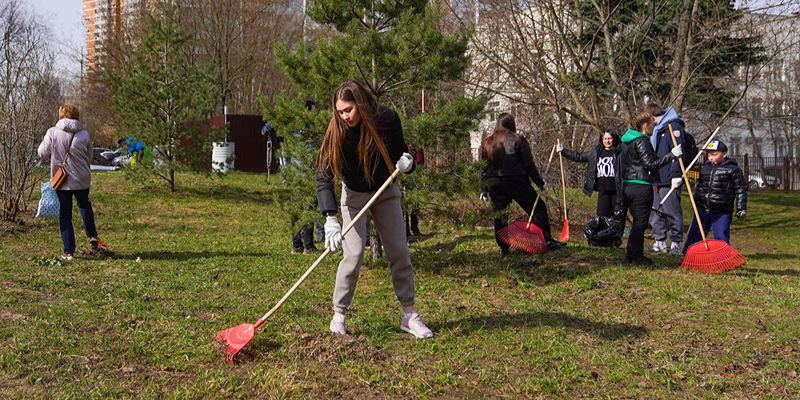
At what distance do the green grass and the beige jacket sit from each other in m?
0.86

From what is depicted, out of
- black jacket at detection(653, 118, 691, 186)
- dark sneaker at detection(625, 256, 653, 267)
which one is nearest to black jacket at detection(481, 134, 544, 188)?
dark sneaker at detection(625, 256, 653, 267)

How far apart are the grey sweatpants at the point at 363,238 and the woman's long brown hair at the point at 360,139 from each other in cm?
16

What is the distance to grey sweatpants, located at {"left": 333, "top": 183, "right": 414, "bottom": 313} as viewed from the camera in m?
4.72

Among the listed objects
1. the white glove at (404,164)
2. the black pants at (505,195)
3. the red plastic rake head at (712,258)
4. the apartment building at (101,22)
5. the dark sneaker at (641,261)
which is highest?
the apartment building at (101,22)

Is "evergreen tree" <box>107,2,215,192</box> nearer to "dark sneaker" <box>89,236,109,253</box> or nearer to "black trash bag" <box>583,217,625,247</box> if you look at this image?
"dark sneaker" <box>89,236,109,253</box>

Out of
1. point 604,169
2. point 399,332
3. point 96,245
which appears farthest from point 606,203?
point 96,245

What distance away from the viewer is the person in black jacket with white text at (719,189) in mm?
7938

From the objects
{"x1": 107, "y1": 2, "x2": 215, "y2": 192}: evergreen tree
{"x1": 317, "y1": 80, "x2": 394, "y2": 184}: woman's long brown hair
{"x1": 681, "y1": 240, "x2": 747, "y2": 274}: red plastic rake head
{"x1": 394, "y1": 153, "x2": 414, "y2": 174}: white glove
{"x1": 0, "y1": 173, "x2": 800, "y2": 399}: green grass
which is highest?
{"x1": 107, "y1": 2, "x2": 215, "y2": 192}: evergreen tree

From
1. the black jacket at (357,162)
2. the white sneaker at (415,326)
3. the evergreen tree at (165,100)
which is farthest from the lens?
the evergreen tree at (165,100)

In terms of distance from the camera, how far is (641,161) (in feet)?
23.6

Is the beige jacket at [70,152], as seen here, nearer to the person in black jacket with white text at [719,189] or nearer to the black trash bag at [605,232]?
the black trash bag at [605,232]

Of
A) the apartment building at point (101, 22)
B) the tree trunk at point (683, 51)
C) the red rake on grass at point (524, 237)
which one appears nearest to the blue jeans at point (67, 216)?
the red rake on grass at point (524, 237)

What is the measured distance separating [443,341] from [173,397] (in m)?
1.80

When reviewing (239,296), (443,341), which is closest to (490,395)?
(443,341)
